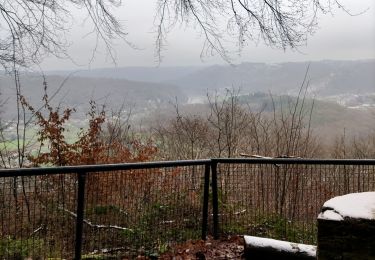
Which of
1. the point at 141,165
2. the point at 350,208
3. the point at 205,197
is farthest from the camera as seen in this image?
the point at 205,197

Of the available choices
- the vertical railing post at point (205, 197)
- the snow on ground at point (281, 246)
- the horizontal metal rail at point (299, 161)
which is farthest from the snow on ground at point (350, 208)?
the vertical railing post at point (205, 197)

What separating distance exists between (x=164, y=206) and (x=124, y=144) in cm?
848

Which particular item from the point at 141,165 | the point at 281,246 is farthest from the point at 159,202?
the point at 281,246

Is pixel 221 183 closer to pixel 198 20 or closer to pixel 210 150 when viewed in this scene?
pixel 198 20

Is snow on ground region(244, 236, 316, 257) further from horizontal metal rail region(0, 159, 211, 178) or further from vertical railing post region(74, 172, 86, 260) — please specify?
vertical railing post region(74, 172, 86, 260)

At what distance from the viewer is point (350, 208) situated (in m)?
3.79

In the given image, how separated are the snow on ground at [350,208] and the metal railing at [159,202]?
51.1 inches

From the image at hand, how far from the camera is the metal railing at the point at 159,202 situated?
3912 mm

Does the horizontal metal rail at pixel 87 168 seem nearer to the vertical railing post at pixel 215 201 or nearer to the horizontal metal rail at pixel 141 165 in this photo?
the horizontal metal rail at pixel 141 165

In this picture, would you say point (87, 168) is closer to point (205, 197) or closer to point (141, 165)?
point (141, 165)

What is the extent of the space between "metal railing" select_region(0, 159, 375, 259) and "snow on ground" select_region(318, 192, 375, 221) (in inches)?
51.1

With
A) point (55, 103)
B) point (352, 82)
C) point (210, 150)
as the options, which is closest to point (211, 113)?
point (210, 150)

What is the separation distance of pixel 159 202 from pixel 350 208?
2.16 m

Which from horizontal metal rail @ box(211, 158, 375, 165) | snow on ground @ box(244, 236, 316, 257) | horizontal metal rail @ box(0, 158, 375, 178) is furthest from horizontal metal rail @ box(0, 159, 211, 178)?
snow on ground @ box(244, 236, 316, 257)
